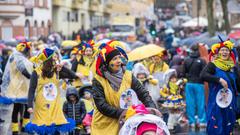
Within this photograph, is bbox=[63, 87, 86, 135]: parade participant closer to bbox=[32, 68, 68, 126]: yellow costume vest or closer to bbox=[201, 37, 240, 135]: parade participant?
bbox=[32, 68, 68, 126]: yellow costume vest

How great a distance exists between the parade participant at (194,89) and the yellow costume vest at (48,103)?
439 centimetres

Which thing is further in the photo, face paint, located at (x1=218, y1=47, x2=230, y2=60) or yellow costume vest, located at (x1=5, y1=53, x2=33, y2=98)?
yellow costume vest, located at (x1=5, y1=53, x2=33, y2=98)

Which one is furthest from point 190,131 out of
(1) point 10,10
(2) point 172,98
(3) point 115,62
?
(1) point 10,10

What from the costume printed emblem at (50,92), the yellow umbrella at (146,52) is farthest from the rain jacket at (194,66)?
the costume printed emblem at (50,92)

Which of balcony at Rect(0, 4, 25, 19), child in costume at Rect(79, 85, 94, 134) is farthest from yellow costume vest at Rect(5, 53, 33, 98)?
balcony at Rect(0, 4, 25, 19)

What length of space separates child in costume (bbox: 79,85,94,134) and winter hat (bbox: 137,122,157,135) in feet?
18.8

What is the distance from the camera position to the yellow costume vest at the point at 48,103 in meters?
11.0

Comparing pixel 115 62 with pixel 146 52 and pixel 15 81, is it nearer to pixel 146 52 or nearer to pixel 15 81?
pixel 15 81

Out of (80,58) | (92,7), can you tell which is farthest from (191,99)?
(92,7)

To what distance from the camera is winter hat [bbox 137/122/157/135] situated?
5906 millimetres

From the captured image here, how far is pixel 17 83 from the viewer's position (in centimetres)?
1354

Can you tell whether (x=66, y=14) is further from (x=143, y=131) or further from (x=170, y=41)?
(x=143, y=131)

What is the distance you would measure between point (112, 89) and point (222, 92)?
330cm

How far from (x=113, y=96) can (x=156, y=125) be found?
1891mm
